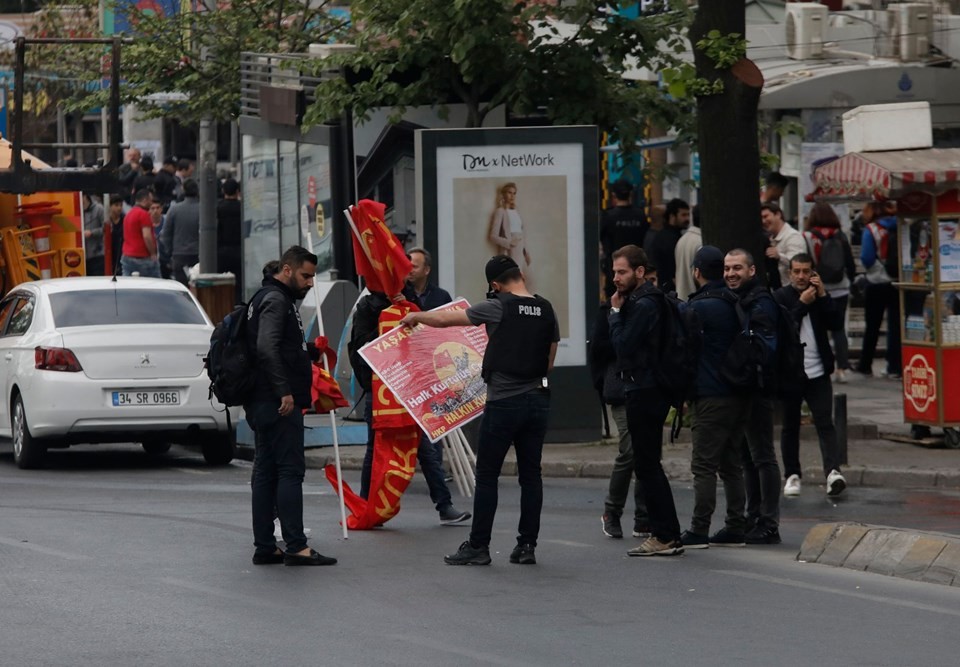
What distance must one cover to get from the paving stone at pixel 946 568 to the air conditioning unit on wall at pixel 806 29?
→ 709 inches

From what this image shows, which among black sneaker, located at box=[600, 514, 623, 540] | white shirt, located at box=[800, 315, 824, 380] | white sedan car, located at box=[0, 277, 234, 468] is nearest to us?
black sneaker, located at box=[600, 514, 623, 540]

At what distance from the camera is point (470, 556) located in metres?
10.8

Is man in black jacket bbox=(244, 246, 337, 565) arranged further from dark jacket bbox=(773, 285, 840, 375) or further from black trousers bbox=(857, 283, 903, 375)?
black trousers bbox=(857, 283, 903, 375)

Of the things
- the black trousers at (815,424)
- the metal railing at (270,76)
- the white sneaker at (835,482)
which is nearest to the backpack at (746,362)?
Result: the black trousers at (815,424)

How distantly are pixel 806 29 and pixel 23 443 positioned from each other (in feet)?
49.6

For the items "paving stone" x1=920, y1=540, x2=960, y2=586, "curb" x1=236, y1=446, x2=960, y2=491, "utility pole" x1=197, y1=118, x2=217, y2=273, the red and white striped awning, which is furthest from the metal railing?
"paving stone" x1=920, y1=540, x2=960, y2=586

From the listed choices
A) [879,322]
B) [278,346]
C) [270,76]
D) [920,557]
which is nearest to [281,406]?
[278,346]

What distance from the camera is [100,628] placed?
28.8 ft

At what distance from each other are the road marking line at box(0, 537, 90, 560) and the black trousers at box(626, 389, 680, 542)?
10.2 ft

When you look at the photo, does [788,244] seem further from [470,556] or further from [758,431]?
[470,556]

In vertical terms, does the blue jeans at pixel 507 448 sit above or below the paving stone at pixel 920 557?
above

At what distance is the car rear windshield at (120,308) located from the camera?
53.8ft

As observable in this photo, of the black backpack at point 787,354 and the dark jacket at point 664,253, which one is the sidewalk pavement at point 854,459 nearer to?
the dark jacket at point 664,253

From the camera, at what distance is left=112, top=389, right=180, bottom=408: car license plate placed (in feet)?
52.0
